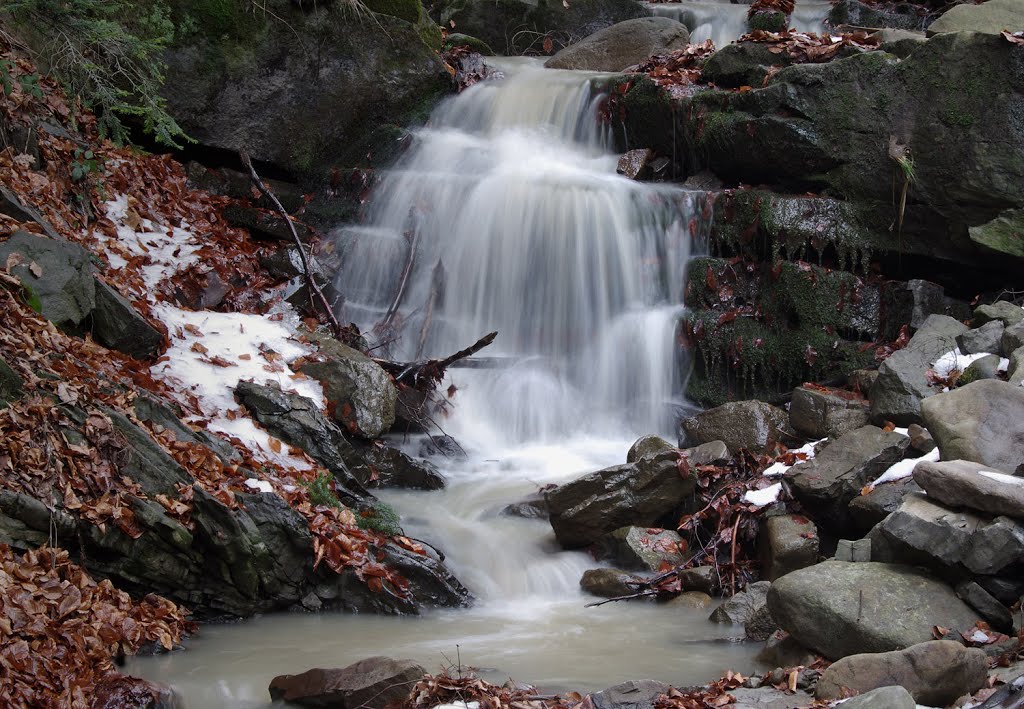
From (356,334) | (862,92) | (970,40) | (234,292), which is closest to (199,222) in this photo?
(234,292)

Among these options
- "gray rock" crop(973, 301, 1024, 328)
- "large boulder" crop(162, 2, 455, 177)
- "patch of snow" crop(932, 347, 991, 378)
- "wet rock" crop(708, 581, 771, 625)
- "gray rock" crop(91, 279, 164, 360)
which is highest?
"large boulder" crop(162, 2, 455, 177)

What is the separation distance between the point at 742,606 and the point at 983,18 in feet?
28.3

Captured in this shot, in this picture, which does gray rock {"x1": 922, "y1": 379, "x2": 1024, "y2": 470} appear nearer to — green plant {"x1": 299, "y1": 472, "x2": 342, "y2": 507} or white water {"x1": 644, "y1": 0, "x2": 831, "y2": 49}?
green plant {"x1": 299, "y1": 472, "x2": 342, "y2": 507}

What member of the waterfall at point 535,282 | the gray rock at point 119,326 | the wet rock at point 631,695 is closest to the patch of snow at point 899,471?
the wet rock at point 631,695

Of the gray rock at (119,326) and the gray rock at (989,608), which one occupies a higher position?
the gray rock at (119,326)

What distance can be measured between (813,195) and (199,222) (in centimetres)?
658

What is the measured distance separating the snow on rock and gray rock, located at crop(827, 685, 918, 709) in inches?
165

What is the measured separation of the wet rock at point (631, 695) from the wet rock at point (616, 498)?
8.06 feet

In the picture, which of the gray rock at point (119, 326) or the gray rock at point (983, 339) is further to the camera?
the gray rock at point (983, 339)

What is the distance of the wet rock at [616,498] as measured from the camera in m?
6.71

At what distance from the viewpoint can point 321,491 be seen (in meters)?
6.22

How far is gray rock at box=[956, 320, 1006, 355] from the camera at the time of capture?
726cm

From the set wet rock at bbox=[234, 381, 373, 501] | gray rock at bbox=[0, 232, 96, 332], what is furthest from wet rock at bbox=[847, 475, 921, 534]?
gray rock at bbox=[0, 232, 96, 332]

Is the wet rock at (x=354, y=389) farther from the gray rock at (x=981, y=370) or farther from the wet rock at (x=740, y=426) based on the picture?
the gray rock at (x=981, y=370)
